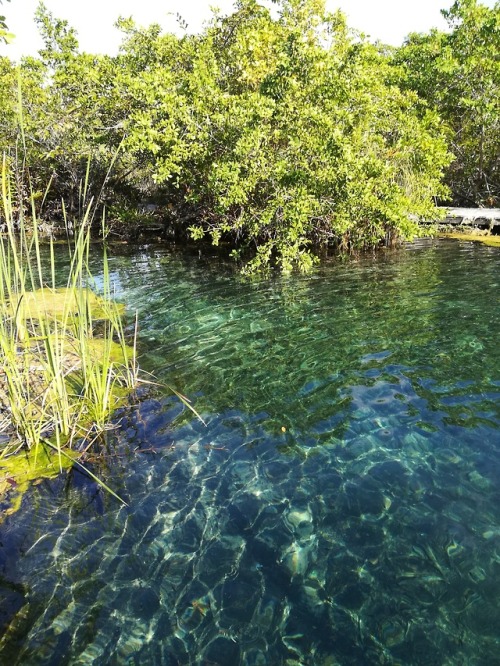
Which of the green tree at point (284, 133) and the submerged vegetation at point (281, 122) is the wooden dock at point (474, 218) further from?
the green tree at point (284, 133)

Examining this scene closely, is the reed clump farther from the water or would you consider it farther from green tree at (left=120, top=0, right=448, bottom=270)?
green tree at (left=120, top=0, right=448, bottom=270)

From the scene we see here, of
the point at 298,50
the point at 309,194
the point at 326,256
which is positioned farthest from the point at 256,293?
the point at 298,50

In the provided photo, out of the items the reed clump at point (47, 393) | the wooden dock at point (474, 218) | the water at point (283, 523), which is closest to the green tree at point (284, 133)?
the wooden dock at point (474, 218)

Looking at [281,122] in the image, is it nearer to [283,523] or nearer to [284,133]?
[284,133]

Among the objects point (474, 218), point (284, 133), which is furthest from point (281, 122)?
point (474, 218)

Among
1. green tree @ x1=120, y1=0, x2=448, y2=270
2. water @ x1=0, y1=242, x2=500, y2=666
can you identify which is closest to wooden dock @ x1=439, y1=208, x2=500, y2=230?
green tree @ x1=120, y1=0, x2=448, y2=270

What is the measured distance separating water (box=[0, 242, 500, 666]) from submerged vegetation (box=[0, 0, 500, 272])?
624 cm

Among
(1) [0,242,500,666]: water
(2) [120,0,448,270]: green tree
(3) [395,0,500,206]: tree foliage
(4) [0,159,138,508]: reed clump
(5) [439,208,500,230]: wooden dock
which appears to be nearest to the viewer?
(1) [0,242,500,666]: water

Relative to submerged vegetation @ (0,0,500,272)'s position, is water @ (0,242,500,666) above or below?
below

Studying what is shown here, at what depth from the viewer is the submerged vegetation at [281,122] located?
1175 centimetres

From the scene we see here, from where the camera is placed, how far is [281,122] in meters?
12.2

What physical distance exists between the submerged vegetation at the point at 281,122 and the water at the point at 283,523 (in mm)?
6238

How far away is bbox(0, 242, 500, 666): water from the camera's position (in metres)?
2.97

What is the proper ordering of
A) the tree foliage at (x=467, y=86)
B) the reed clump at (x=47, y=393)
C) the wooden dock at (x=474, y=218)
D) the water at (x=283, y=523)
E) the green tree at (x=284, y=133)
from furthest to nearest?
the tree foliage at (x=467, y=86) → the wooden dock at (x=474, y=218) → the green tree at (x=284, y=133) → the reed clump at (x=47, y=393) → the water at (x=283, y=523)
